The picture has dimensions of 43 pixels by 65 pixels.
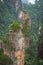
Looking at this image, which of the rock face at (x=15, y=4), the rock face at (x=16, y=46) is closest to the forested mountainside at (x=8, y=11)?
the rock face at (x=15, y=4)

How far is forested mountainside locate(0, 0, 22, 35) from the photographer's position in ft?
133

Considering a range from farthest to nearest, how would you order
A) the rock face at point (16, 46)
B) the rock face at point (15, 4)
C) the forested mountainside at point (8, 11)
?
the rock face at point (15, 4) → the forested mountainside at point (8, 11) → the rock face at point (16, 46)

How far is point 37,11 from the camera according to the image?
5312 cm

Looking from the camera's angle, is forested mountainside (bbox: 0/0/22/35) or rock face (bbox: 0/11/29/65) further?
forested mountainside (bbox: 0/0/22/35)

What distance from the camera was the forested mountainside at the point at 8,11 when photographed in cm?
4062

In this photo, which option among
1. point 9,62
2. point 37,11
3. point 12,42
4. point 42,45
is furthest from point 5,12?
point 9,62

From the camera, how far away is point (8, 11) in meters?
46.3

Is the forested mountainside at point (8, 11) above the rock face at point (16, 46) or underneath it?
above

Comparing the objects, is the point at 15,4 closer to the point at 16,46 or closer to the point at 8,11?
the point at 8,11

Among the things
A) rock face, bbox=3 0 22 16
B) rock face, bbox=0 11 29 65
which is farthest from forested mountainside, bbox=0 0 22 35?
rock face, bbox=0 11 29 65

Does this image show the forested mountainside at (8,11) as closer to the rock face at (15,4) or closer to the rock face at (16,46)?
the rock face at (15,4)

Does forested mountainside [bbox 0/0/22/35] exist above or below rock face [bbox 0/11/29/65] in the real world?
above

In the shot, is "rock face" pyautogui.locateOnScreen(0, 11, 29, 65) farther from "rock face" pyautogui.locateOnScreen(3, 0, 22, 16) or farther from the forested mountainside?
"rock face" pyautogui.locateOnScreen(3, 0, 22, 16)

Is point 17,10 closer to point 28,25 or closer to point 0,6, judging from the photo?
point 0,6
